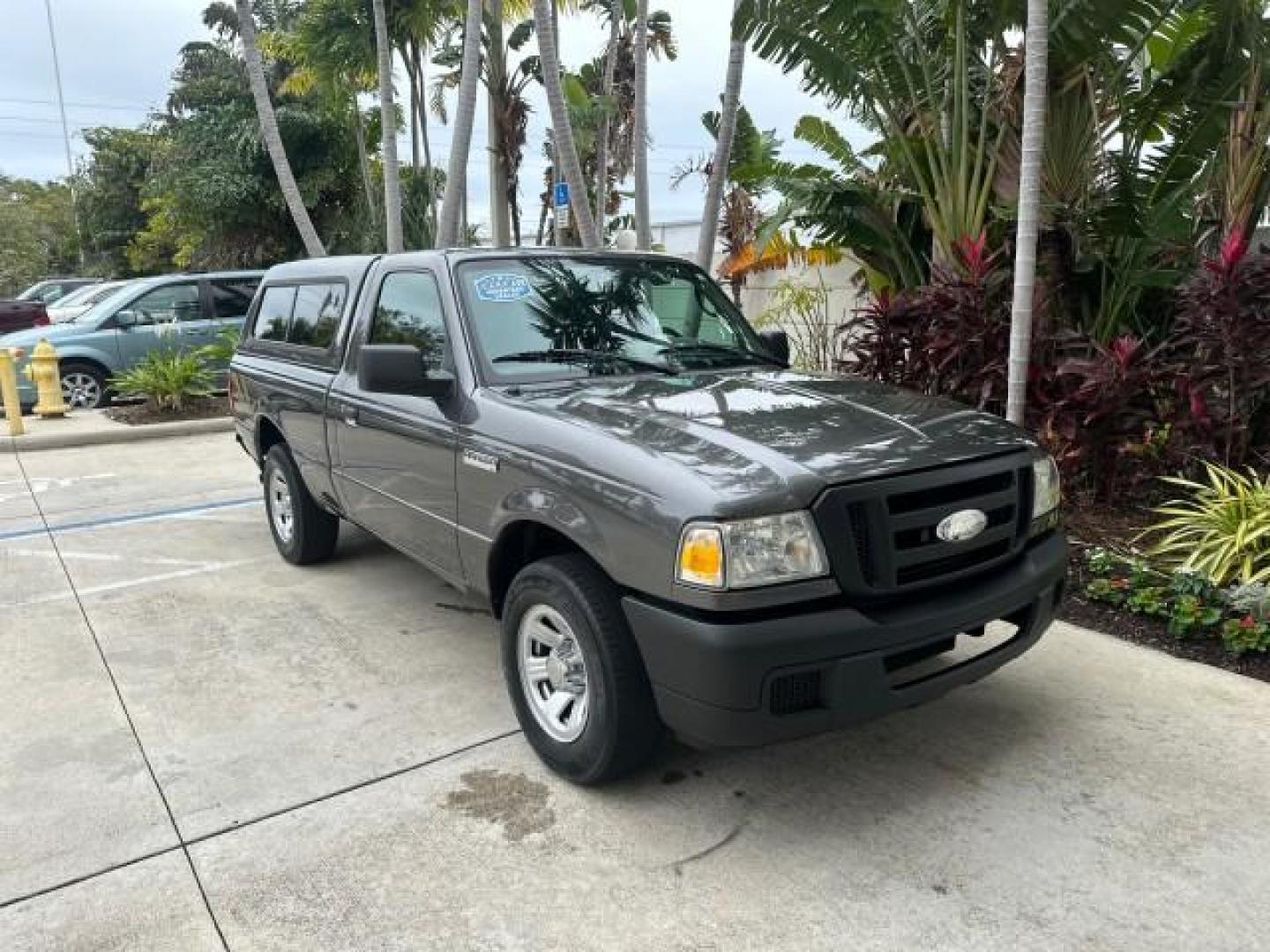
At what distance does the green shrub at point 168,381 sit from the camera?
37.1ft

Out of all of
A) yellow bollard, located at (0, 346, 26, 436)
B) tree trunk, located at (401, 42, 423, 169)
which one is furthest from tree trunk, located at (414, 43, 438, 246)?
yellow bollard, located at (0, 346, 26, 436)

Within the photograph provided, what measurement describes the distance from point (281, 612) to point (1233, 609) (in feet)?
15.3

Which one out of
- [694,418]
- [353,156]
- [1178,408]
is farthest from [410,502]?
[353,156]

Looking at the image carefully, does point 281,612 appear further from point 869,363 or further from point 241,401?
point 869,363

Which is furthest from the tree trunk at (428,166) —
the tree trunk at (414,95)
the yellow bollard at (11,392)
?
the yellow bollard at (11,392)

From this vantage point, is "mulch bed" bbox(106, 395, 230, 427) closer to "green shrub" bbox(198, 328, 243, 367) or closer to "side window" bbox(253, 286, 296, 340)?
"green shrub" bbox(198, 328, 243, 367)

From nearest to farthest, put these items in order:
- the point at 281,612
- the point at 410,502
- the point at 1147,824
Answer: the point at 1147,824 < the point at 410,502 < the point at 281,612

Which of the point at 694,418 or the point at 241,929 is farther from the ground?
the point at 694,418

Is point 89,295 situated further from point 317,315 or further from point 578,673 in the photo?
point 578,673

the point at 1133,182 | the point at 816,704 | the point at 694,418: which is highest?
the point at 1133,182

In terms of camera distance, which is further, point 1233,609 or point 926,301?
point 926,301

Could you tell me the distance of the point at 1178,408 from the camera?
532 centimetres

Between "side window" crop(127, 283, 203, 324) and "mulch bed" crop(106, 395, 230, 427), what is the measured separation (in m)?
1.32

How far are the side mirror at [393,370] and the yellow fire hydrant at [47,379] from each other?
921 centimetres
